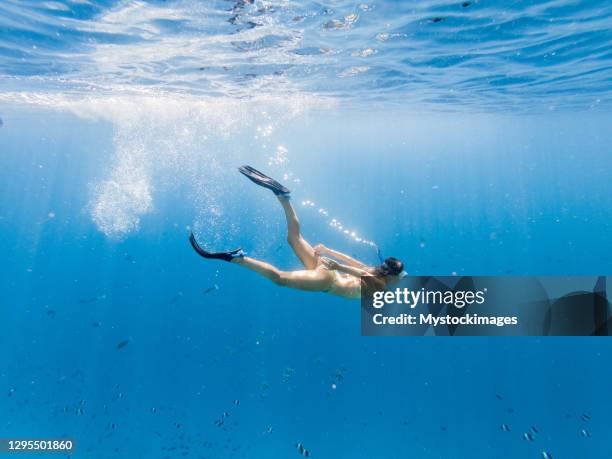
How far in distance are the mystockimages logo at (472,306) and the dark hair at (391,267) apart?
0.96 metres

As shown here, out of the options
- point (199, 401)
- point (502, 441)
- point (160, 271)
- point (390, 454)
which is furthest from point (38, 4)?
point (160, 271)

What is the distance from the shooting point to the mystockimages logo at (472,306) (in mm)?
8219

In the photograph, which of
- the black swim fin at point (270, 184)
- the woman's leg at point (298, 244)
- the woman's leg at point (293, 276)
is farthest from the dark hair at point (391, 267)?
the black swim fin at point (270, 184)

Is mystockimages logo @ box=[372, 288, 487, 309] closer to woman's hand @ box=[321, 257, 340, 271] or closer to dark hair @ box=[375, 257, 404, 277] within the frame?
dark hair @ box=[375, 257, 404, 277]

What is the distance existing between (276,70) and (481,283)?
41.4 ft

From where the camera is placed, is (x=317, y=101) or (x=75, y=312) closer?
(x=317, y=101)

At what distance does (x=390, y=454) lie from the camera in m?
21.1

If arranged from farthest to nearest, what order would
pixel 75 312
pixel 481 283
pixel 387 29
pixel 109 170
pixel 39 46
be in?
1. pixel 109 170
2. pixel 75 312
3. pixel 39 46
4. pixel 387 29
5. pixel 481 283


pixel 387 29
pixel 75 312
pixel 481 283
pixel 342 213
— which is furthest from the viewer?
pixel 342 213

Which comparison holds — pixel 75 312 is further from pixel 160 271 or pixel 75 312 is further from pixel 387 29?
pixel 387 29

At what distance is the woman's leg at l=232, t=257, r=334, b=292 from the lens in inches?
244

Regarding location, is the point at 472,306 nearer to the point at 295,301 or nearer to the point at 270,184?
the point at 270,184

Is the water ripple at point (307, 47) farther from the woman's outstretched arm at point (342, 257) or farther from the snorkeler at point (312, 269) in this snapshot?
the woman's outstretched arm at point (342, 257)

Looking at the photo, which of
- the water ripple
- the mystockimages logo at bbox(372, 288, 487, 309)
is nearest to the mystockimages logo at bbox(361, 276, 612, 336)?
the mystockimages logo at bbox(372, 288, 487, 309)
